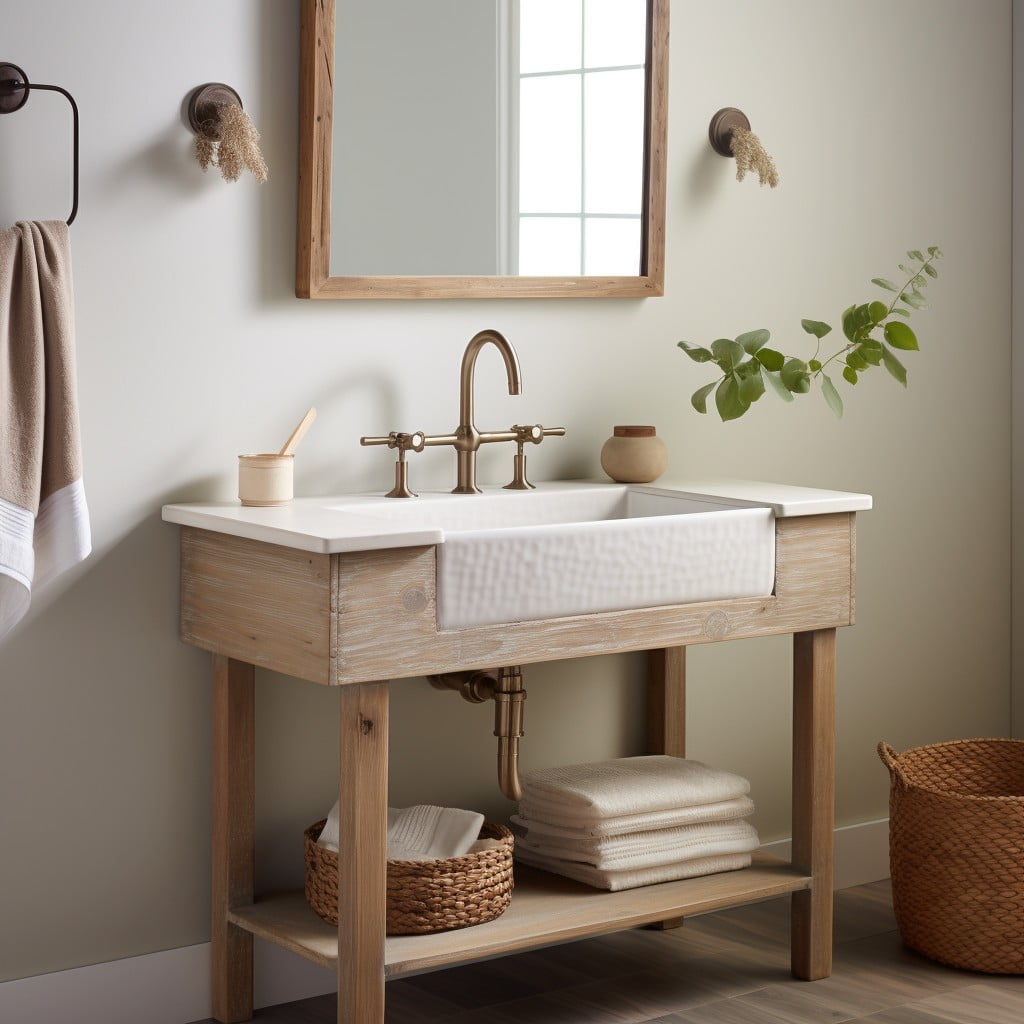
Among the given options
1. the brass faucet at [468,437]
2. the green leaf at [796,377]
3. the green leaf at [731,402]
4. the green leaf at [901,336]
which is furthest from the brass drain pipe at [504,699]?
the green leaf at [901,336]

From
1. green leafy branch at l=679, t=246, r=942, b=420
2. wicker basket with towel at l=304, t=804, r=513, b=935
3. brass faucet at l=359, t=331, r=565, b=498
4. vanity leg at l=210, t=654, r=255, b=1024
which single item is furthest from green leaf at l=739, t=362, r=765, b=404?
vanity leg at l=210, t=654, r=255, b=1024

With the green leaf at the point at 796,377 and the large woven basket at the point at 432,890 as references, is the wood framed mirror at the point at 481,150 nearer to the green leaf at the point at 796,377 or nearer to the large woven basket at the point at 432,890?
the green leaf at the point at 796,377

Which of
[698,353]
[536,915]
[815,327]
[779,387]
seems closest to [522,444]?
[698,353]

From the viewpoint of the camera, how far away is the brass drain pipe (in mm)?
2516

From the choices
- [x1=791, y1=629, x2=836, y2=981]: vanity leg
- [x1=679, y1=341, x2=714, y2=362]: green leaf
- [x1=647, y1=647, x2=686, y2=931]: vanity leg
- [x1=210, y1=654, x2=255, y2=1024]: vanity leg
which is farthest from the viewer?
[x1=647, y1=647, x2=686, y2=931]: vanity leg

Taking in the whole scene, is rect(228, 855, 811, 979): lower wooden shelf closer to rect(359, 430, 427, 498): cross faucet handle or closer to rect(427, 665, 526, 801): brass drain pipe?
rect(427, 665, 526, 801): brass drain pipe

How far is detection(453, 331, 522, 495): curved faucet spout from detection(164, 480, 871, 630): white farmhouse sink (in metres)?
0.05

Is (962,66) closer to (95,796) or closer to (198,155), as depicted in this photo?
(198,155)

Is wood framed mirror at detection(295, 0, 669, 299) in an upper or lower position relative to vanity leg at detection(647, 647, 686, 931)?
upper

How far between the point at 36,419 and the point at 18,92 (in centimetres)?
47

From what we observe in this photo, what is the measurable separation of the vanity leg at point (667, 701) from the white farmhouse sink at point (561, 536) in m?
0.31

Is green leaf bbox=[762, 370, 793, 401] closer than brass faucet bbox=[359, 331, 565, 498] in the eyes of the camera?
No

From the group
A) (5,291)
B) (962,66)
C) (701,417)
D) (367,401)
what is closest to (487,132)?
(367,401)

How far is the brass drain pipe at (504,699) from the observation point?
252 cm
